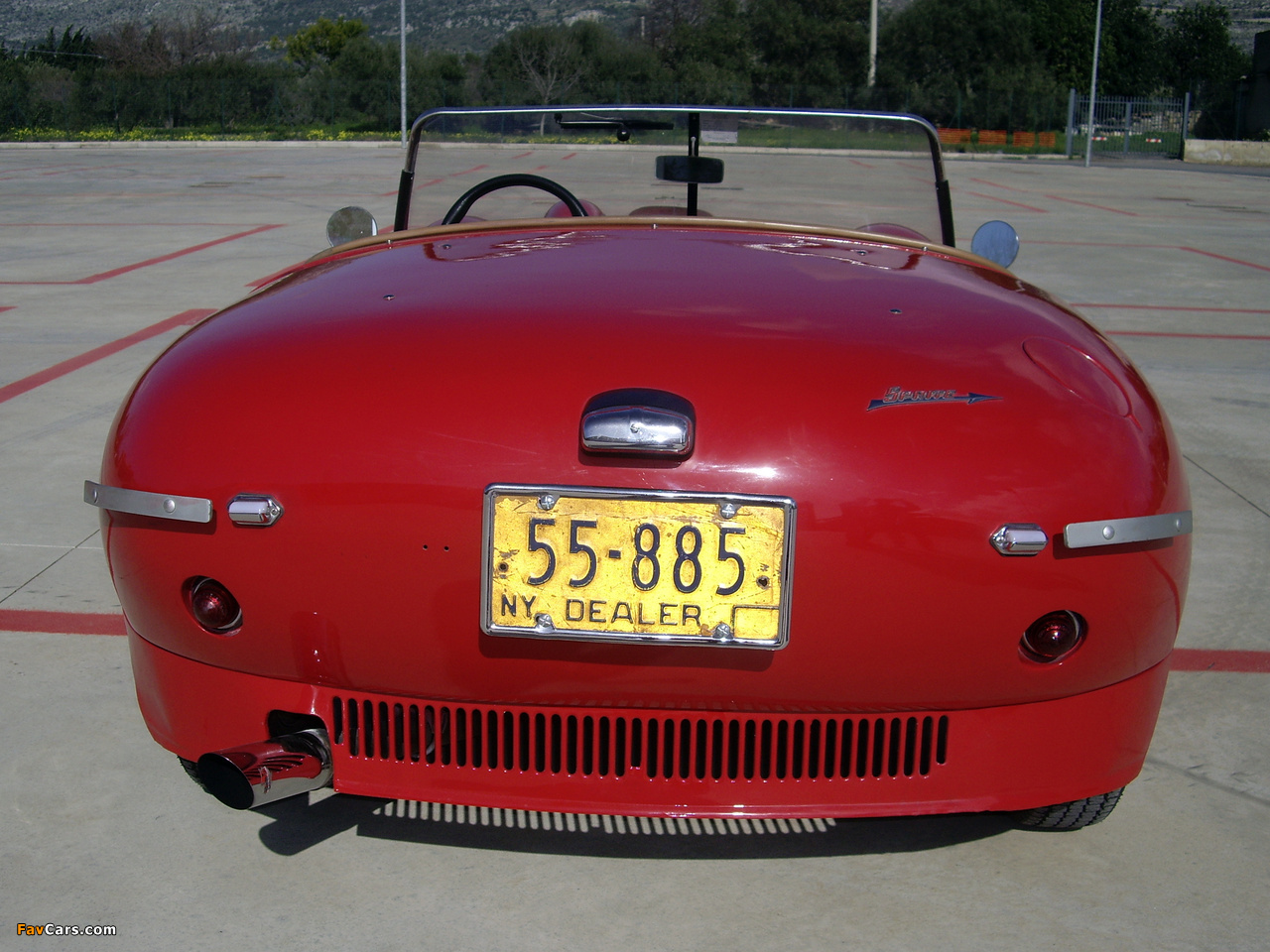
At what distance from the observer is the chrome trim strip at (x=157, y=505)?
1.69 meters

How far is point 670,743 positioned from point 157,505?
2.71 ft

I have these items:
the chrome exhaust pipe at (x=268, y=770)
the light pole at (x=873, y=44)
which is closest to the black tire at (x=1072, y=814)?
the chrome exhaust pipe at (x=268, y=770)

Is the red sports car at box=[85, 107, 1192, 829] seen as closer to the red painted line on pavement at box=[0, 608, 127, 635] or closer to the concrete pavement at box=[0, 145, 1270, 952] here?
the concrete pavement at box=[0, 145, 1270, 952]

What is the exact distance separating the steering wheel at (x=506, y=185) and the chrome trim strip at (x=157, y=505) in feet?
5.09

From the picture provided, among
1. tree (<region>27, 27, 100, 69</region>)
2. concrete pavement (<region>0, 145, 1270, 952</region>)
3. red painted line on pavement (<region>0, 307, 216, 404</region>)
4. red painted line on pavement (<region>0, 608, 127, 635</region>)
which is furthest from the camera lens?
tree (<region>27, 27, 100, 69</region>)

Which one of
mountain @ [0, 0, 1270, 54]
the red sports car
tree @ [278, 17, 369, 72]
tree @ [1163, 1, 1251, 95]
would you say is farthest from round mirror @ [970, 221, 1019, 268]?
mountain @ [0, 0, 1270, 54]

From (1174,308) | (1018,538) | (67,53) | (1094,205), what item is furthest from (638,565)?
(67,53)

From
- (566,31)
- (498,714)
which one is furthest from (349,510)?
(566,31)

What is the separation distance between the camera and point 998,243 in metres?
3.26

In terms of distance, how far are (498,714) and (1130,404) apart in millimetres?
1065

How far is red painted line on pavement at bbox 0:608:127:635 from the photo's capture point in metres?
3.00

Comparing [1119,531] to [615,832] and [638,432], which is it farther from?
[615,832]

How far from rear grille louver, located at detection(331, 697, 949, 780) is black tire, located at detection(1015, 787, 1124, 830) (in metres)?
0.44

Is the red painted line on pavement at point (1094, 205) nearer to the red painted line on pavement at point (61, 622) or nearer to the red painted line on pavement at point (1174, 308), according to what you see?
the red painted line on pavement at point (1174, 308)
